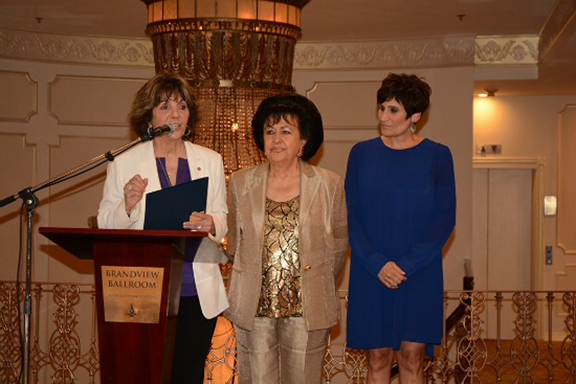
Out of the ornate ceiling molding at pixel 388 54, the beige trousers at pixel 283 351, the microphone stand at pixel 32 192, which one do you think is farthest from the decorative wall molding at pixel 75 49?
the beige trousers at pixel 283 351

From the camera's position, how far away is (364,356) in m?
6.82

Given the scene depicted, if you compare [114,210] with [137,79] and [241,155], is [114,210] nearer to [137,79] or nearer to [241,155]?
[241,155]

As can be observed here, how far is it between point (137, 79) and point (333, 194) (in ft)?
20.2

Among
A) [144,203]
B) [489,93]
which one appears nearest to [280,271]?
[144,203]

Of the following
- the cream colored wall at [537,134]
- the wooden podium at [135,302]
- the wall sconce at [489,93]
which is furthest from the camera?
the cream colored wall at [537,134]

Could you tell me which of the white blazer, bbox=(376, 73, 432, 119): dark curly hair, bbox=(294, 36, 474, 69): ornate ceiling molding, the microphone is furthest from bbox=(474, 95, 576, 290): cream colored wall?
the microphone

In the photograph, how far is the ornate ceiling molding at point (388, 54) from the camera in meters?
8.79

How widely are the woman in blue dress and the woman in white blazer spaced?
25.7 inches

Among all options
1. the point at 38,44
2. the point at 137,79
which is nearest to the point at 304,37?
the point at 137,79

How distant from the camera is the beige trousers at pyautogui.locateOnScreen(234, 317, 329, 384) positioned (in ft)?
10.7

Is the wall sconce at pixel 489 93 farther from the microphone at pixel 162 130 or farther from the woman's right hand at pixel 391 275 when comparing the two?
the microphone at pixel 162 130

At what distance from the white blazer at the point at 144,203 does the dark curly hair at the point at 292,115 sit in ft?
0.94

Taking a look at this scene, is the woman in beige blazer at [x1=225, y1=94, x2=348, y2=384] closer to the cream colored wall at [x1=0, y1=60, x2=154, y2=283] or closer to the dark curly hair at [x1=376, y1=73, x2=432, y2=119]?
the dark curly hair at [x1=376, y1=73, x2=432, y2=119]

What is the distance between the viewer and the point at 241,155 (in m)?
5.13
